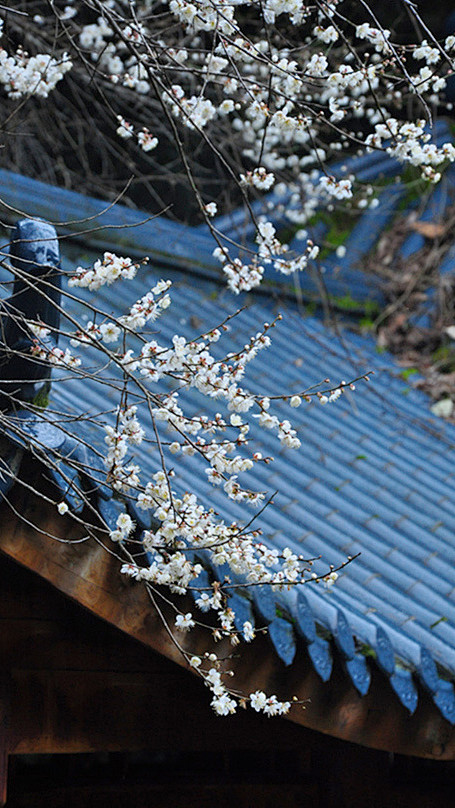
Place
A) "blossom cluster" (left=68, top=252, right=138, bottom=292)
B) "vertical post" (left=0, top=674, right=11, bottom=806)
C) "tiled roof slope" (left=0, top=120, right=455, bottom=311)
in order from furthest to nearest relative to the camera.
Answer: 1. "tiled roof slope" (left=0, top=120, right=455, bottom=311)
2. "vertical post" (left=0, top=674, right=11, bottom=806)
3. "blossom cluster" (left=68, top=252, right=138, bottom=292)

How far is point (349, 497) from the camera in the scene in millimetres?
3350

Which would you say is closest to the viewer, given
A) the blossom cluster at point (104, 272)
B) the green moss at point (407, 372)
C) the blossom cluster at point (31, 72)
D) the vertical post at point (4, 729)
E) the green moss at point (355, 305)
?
the blossom cluster at point (104, 272)

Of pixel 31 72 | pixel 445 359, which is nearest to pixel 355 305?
pixel 445 359

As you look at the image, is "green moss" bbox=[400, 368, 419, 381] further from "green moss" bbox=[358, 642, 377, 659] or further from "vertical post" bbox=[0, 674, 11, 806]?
"vertical post" bbox=[0, 674, 11, 806]

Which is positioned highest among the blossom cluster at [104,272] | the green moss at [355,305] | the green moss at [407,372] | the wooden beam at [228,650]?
the green moss at [355,305]

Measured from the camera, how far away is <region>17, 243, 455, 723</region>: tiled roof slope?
2.09 metres

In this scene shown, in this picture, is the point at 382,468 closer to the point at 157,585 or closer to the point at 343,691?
the point at 343,691

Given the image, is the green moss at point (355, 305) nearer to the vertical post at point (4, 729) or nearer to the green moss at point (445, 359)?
the green moss at point (445, 359)

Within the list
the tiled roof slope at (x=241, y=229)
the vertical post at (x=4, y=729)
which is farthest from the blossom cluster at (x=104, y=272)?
the tiled roof slope at (x=241, y=229)

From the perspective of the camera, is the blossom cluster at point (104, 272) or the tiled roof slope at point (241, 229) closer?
the blossom cluster at point (104, 272)

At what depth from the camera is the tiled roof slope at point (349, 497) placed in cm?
209

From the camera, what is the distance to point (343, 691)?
6.93ft

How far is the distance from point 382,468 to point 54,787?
1.89 metres

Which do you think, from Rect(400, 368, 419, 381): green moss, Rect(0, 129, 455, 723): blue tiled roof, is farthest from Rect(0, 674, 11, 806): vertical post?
Rect(400, 368, 419, 381): green moss
